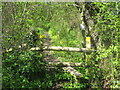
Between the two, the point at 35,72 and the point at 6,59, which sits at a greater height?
the point at 6,59

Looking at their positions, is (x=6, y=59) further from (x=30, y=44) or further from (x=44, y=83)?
(x=44, y=83)

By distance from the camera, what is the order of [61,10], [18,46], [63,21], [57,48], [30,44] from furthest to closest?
[63,21] → [61,10] → [57,48] → [30,44] → [18,46]

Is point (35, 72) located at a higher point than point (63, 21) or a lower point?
lower

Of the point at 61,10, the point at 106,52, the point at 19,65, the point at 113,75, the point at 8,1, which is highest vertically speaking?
the point at 61,10

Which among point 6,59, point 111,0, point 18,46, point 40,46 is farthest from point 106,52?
point 6,59

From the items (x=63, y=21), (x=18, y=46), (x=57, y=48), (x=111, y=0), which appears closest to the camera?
(x=111, y=0)

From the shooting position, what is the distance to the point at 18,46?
287 cm

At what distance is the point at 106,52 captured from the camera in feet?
9.49

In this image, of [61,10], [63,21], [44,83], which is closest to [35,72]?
[44,83]

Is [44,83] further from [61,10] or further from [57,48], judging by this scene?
[61,10]

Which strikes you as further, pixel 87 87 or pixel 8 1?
pixel 87 87

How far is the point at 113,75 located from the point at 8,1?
243 centimetres

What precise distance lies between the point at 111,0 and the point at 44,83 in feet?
7.17

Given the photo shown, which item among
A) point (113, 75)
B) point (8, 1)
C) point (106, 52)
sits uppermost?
point (8, 1)
